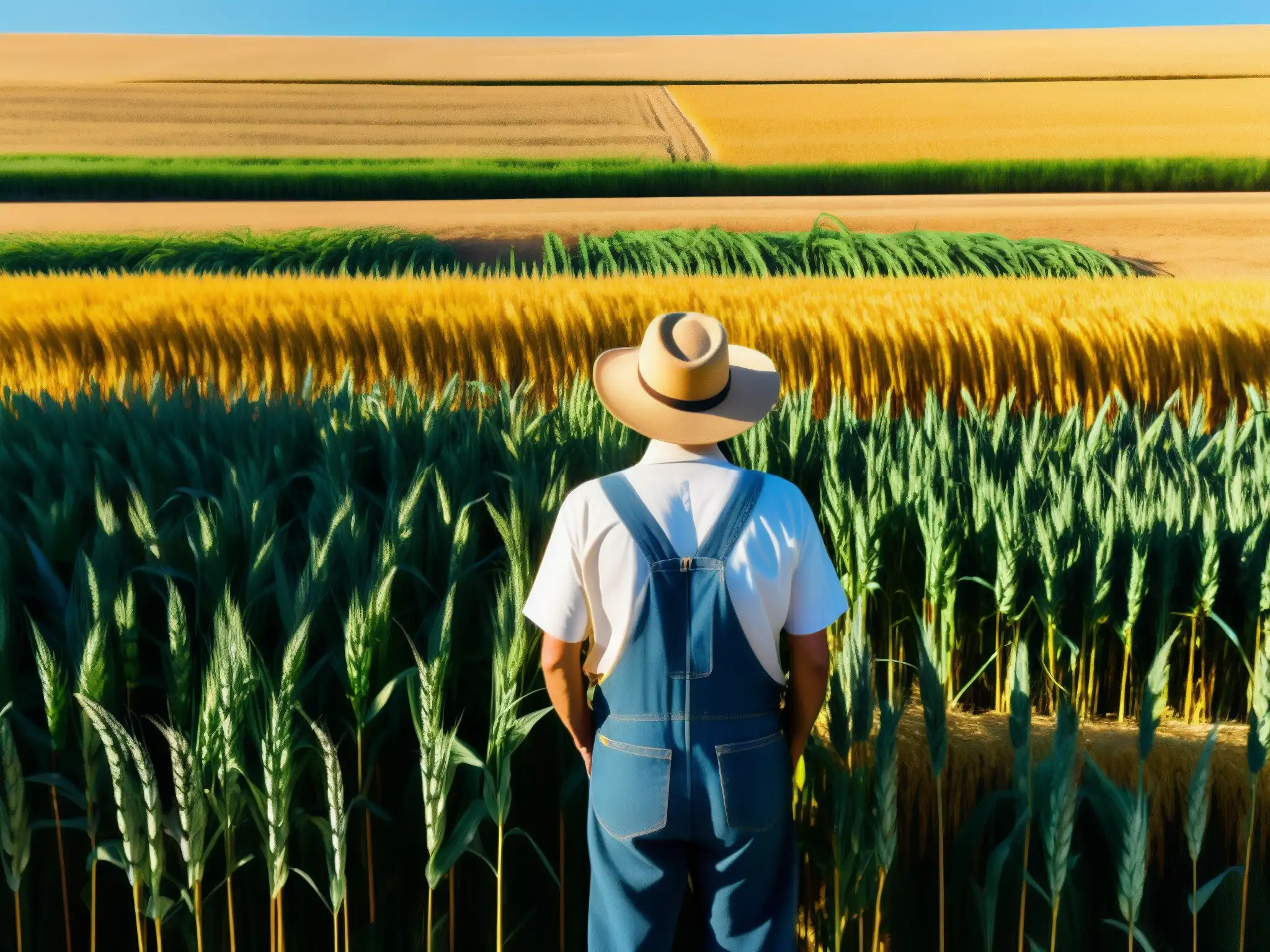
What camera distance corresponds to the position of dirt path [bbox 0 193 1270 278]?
548 inches

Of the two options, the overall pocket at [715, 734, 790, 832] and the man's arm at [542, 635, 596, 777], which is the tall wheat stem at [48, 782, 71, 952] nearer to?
the man's arm at [542, 635, 596, 777]

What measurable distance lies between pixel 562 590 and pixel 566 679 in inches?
5.4

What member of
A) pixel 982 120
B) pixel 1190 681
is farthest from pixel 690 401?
pixel 982 120

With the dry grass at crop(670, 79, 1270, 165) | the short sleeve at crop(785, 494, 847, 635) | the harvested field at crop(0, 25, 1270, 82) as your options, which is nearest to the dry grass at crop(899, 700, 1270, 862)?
the short sleeve at crop(785, 494, 847, 635)

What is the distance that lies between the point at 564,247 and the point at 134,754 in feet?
40.5

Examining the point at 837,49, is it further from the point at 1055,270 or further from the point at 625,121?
the point at 1055,270

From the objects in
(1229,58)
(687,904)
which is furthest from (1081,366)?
(1229,58)

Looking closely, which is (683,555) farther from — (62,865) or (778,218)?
(778,218)

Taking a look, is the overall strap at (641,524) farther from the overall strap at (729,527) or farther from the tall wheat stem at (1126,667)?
the tall wheat stem at (1126,667)

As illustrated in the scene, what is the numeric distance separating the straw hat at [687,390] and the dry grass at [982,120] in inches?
881

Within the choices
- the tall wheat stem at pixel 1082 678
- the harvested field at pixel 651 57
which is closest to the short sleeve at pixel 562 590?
the tall wheat stem at pixel 1082 678

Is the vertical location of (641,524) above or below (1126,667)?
above

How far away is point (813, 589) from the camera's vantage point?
4.33ft

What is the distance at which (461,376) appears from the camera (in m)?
5.45
